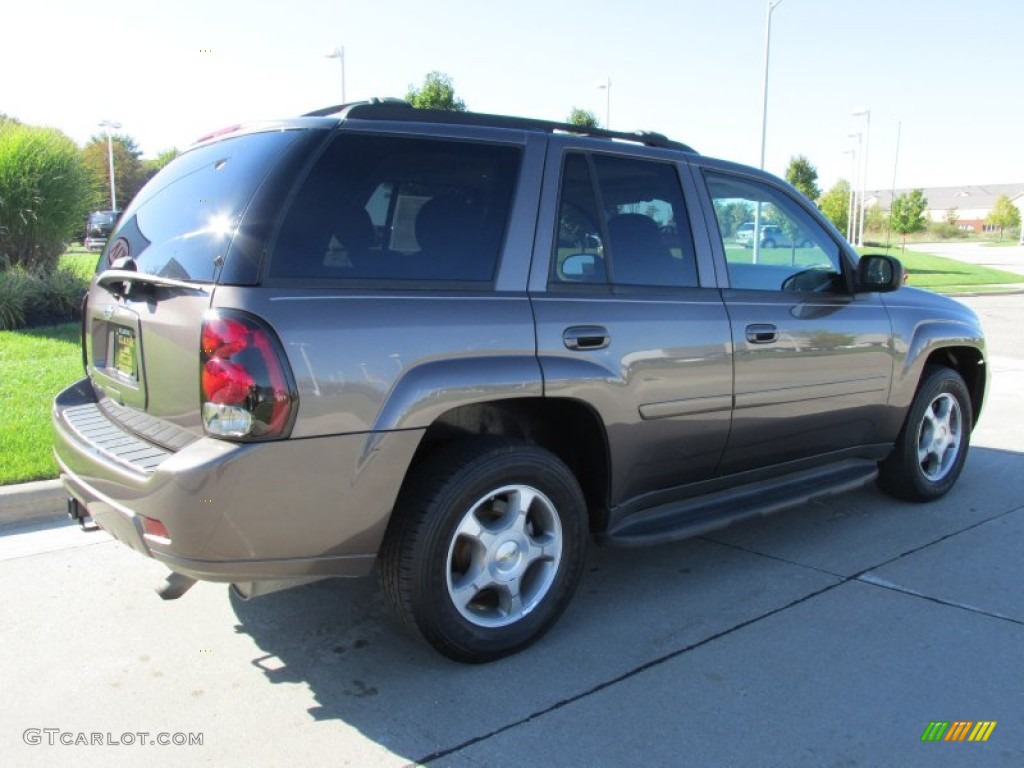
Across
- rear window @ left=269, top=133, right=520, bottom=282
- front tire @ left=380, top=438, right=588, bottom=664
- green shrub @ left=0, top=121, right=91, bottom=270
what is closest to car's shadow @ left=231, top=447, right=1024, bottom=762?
front tire @ left=380, top=438, right=588, bottom=664

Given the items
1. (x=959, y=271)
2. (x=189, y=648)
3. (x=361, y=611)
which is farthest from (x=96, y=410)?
(x=959, y=271)

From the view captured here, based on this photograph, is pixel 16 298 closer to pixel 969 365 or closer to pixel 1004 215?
pixel 969 365

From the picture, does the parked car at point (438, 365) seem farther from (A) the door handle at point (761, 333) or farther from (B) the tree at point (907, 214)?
(B) the tree at point (907, 214)

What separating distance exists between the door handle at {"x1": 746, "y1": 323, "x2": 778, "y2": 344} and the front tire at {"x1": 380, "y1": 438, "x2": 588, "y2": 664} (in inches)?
46.7

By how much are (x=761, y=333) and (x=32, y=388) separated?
5.82 m

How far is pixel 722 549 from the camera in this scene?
15.0 feet

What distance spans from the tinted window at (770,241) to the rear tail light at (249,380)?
7.43 ft

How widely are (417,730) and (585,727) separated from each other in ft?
1.81

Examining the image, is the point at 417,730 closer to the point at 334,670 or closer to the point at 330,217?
the point at 334,670

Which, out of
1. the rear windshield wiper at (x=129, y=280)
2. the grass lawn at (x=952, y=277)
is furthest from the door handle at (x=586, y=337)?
the grass lawn at (x=952, y=277)

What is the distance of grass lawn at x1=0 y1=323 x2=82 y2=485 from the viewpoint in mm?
5168

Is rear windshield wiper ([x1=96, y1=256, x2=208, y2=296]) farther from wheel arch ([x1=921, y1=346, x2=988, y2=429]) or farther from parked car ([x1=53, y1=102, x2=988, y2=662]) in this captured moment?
wheel arch ([x1=921, y1=346, x2=988, y2=429])

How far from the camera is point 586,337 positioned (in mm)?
3361

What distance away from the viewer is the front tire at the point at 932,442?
16.8ft
